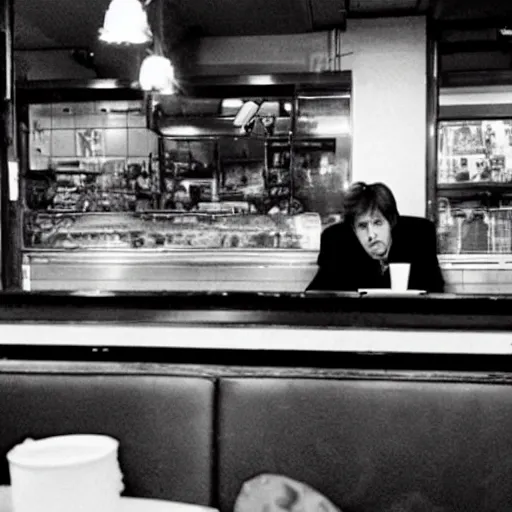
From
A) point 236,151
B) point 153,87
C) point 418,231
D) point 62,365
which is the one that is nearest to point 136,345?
point 62,365

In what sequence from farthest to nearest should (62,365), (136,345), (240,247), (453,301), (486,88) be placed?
(486,88), (240,247), (136,345), (453,301), (62,365)

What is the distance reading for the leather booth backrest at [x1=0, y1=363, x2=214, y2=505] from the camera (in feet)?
5.59

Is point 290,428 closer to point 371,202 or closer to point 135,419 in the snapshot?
point 135,419

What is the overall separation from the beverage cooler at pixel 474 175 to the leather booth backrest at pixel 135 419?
5006 mm

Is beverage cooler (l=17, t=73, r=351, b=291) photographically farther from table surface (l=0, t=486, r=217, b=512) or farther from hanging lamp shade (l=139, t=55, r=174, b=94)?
table surface (l=0, t=486, r=217, b=512)

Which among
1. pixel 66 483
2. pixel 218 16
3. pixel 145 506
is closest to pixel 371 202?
pixel 145 506

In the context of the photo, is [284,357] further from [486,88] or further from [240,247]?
[486,88]

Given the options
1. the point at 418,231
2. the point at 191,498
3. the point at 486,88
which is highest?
the point at 486,88

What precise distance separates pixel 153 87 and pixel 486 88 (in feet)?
10.8

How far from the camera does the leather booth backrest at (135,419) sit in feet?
5.59

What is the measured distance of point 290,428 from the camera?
1690 mm

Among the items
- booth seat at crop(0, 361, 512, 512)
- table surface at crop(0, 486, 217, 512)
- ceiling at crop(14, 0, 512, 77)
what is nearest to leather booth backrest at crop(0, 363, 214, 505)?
booth seat at crop(0, 361, 512, 512)

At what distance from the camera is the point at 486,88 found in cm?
694

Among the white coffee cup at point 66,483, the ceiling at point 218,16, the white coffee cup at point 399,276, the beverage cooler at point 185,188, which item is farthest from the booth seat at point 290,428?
the ceiling at point 218,16
